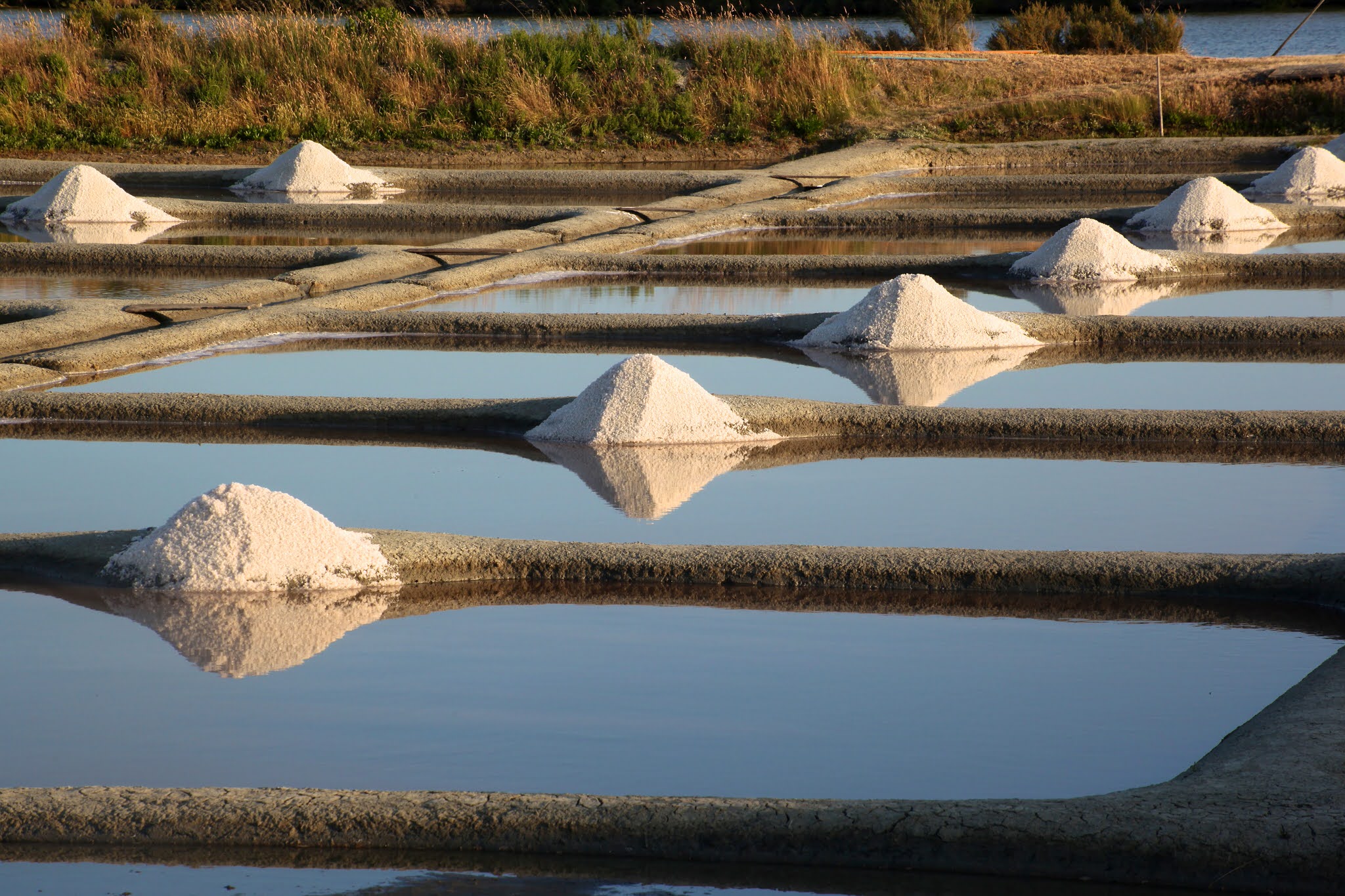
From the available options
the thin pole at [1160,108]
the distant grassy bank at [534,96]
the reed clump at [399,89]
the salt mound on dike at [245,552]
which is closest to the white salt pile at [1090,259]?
the salt mound on dike at [245,552]

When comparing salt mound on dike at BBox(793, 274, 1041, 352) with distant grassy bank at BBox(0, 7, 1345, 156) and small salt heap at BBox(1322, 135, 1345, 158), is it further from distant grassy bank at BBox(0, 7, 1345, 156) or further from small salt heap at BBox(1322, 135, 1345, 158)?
distant grassy bank at BBox(0, 7, 1345, 156)

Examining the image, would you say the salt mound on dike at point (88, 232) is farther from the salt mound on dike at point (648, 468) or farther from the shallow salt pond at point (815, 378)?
the salt mound on dike at point (648, 468)

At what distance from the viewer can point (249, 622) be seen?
2.91 meters

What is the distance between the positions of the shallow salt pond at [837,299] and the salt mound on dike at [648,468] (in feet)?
7.07

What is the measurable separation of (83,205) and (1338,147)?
28.0 ft

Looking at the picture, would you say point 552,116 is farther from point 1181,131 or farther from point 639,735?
point 639,735

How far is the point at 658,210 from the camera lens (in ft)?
31.7

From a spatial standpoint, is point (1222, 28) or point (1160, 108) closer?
point (1160, 108)

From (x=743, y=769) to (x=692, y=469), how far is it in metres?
1.85

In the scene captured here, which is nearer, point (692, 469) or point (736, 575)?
point (736, 575)

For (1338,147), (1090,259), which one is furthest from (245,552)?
(1338,147)

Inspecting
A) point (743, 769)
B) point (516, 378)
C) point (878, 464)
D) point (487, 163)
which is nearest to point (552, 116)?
point (487, 163)

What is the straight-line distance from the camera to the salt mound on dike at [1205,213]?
8.59 meters

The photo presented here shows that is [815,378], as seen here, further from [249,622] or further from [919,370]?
[249,622]
